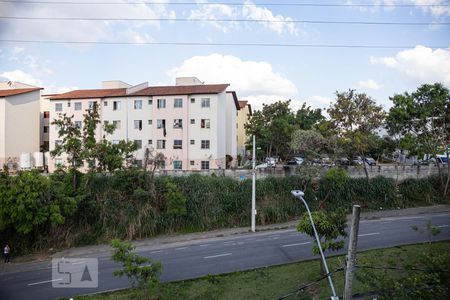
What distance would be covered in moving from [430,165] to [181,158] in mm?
27736

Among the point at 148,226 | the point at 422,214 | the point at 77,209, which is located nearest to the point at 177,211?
the point at 148,226

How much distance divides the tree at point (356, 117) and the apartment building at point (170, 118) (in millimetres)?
15505

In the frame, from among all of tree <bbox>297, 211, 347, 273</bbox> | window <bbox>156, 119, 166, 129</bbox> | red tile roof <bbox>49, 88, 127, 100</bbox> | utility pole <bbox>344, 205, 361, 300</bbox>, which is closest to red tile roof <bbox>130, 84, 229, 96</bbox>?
red tile roof <bbox>49, 88, 127, 100</bbox>

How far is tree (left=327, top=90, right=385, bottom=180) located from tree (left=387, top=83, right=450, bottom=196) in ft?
7.22

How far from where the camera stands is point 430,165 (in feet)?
114

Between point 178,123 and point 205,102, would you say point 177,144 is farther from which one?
point 205,102

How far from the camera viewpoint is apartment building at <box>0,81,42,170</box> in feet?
133

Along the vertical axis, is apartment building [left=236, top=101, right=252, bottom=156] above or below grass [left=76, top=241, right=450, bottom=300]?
above

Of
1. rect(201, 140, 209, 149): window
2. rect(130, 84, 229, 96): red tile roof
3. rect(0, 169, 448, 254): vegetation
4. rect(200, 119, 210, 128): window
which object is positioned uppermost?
rect(130, 84, 229, 96): red tile roof

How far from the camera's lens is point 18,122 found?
142 ft

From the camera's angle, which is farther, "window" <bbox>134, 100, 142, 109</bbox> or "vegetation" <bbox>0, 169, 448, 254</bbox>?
"window" <bbox>134, 100, 142, 109</bbox>

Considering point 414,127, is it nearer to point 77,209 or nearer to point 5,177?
point 77,209

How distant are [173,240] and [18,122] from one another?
1220 inches

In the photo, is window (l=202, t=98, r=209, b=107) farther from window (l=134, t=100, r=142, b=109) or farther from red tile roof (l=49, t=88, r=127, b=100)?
red tile roof (l=49, t=88, r=127, b=100)
